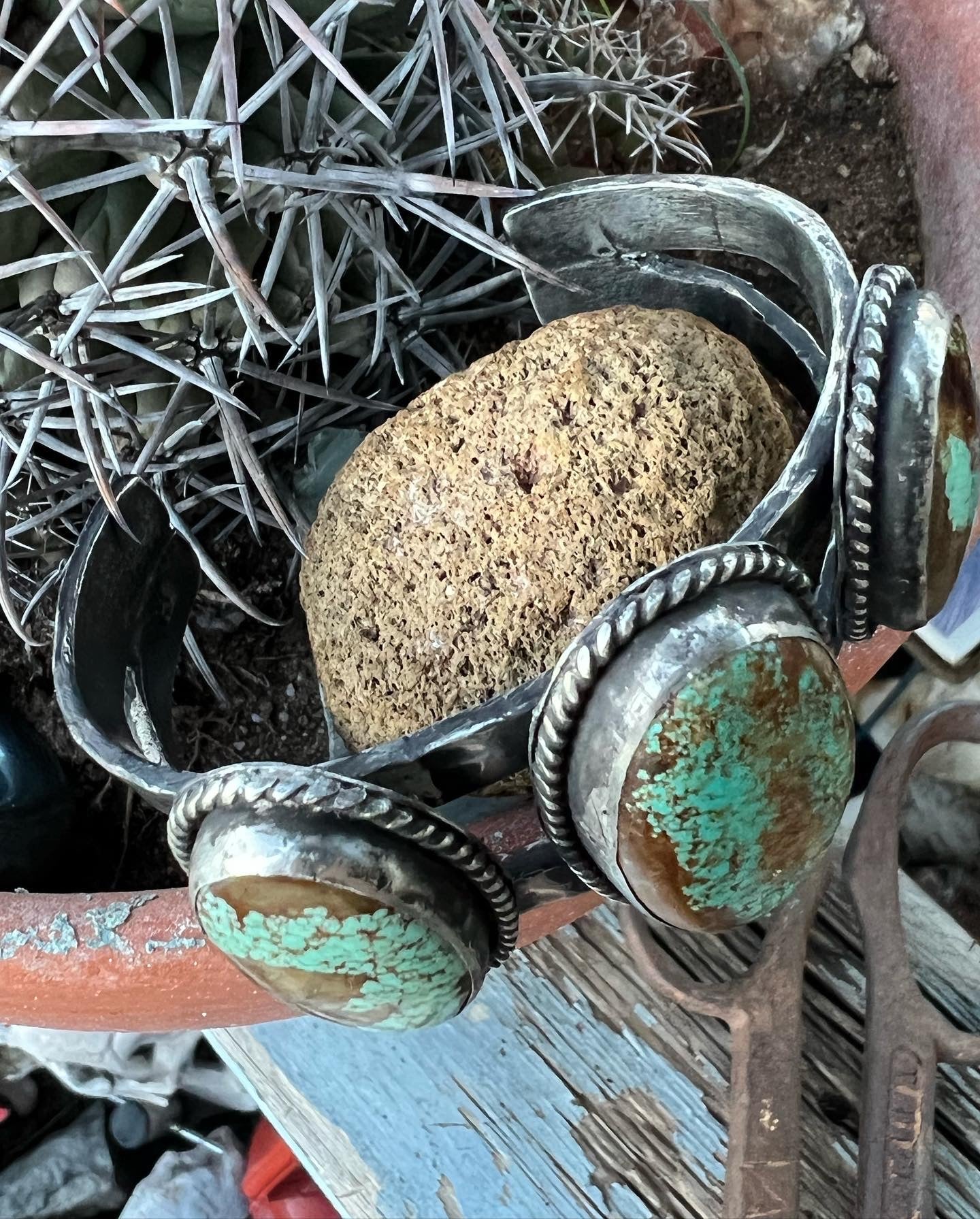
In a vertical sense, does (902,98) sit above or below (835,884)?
above

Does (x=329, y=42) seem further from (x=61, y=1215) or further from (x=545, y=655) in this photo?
(x=61, y=1215)

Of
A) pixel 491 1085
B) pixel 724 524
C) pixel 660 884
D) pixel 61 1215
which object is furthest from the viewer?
pixel 61 1215

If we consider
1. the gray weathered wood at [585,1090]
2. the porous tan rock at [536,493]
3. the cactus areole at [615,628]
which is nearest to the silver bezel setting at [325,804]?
the cactus areole at [615,628]

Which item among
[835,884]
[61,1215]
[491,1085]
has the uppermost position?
[835,884]

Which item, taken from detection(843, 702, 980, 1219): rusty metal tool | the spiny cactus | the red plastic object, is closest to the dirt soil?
the spiny cactus

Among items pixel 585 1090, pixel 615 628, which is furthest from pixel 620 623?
pixel 585 1090

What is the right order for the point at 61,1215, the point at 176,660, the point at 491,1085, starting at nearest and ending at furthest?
the point at 176,660, the point at 491,1085, the point at 61,1215

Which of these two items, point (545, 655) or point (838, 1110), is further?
point (838, 1110)

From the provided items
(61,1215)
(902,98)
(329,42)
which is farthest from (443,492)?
(61,1215)

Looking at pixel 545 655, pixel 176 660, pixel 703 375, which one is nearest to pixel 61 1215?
pixel 176 660

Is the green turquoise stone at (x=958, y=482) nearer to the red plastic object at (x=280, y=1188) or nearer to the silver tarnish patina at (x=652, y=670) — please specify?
the silver tarnish patina at (x=652, y=670)
